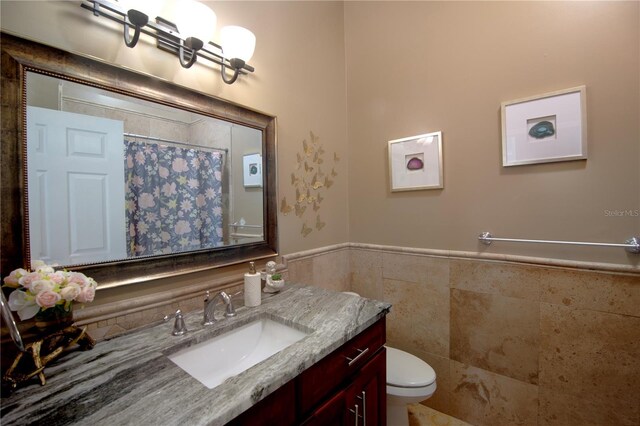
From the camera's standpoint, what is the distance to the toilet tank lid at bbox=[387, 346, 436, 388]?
4.71 ft

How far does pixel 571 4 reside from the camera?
53.1 inches

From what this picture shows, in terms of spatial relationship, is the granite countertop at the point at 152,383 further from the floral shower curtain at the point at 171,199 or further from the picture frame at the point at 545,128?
the picture frame at the point at 545,128

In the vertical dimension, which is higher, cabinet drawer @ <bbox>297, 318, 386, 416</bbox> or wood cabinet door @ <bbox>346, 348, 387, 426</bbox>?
cabinet drawer @ <bbox>297, 318, 386, 416</bbox>

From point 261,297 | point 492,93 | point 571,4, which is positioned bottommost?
point 261,297

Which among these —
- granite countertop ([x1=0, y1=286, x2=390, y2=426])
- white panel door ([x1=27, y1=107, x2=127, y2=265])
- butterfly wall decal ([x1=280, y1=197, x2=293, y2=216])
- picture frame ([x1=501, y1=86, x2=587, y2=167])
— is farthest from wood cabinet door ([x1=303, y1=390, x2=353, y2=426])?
picture frame ([x1=501, y1=86, x2=587, y2=167])

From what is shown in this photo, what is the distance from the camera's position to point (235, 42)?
1.26 m

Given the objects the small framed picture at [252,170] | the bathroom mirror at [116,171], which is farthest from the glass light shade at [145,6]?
the small framed picture at [252,170]

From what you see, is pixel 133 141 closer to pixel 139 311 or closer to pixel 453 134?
pixel 139 311

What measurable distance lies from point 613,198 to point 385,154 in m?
1.20

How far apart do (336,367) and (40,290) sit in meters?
0.88

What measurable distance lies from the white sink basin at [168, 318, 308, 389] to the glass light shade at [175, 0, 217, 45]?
119 cm

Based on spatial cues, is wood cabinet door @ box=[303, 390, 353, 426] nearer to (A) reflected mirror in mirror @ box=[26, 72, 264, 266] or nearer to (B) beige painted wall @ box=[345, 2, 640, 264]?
(A) reflected mirror in mirror @ box=[26, 72, 264, 266]

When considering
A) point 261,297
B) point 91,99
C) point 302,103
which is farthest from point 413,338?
point 91,99

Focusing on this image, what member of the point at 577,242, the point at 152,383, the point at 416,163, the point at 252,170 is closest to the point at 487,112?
the point at 416,163
